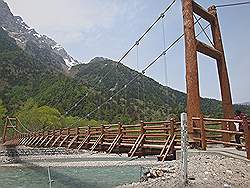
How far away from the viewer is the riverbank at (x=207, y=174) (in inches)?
251

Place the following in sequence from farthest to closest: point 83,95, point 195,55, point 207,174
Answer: point 83,95
point 195,55
point 207,174

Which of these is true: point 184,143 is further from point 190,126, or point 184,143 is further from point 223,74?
point 223,74

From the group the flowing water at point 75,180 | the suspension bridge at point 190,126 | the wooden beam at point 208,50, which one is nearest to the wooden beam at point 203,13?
the suspension bridge at point 190,126

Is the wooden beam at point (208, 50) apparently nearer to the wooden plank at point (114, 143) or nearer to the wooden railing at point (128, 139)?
the wooden railing at point (128, 139)

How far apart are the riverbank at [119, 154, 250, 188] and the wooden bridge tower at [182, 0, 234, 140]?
5.66 feet

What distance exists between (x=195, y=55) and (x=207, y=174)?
13.2 ft

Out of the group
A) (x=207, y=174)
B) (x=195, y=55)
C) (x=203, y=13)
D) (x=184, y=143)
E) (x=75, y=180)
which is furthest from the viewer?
(x=75, y=180)

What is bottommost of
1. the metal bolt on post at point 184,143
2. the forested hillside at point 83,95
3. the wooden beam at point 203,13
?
the metal bolt on post at point 184,143

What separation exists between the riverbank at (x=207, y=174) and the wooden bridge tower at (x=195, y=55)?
1726mm

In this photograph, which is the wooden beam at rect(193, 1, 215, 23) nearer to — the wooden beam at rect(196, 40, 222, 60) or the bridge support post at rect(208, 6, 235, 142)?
the bridge support post at rect(208, 6, 235, 142)

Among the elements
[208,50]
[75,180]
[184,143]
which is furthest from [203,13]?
[75,180]

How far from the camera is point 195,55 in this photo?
995cm

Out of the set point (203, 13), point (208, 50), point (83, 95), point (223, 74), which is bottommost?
point (223, 74)

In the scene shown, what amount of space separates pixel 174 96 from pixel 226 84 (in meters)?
94.0
